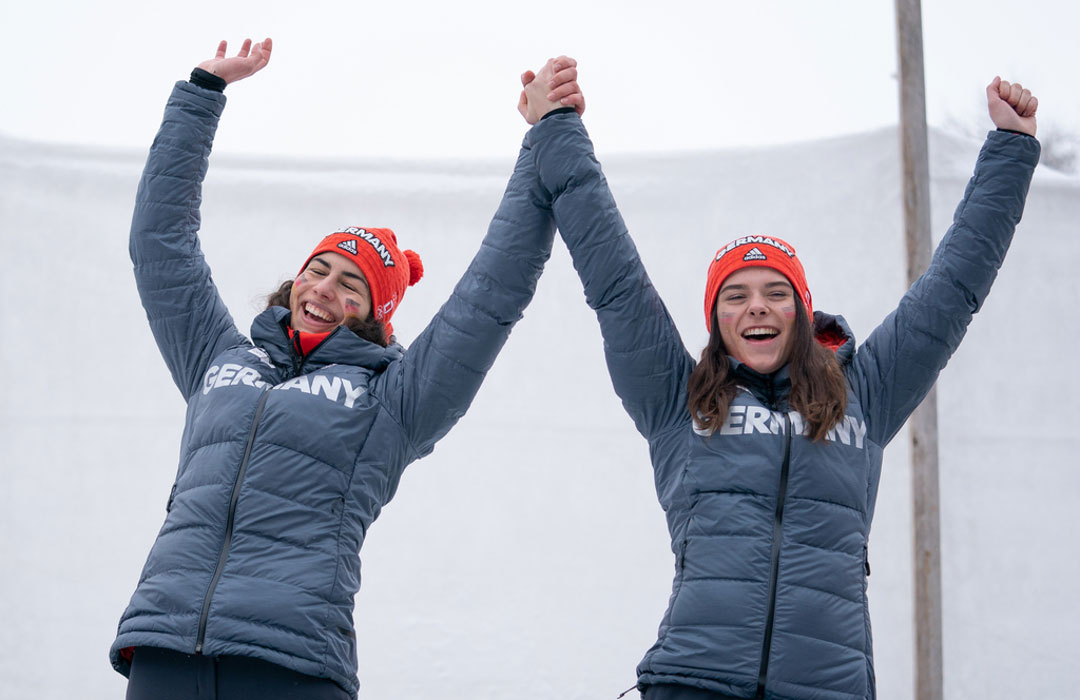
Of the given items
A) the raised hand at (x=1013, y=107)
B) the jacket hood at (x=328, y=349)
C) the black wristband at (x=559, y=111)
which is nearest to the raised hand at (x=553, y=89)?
the black wristband at (x=559, y=111)

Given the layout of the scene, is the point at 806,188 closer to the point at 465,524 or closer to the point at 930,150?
the point at 930,150

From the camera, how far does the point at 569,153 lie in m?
1.62

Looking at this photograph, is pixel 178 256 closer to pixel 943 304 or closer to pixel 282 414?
pixel 282 414

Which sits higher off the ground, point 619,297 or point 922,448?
point 619,297

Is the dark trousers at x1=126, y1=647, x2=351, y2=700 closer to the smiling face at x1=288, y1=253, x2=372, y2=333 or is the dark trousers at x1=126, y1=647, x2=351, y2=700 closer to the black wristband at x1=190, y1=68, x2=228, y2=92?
the smiling face at x1=288, y1=253, x2=372, y2=333

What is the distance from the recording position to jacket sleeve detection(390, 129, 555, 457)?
1.58 meters

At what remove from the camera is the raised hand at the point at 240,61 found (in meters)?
1.82

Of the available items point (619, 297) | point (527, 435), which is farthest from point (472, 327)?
point (527, 435)

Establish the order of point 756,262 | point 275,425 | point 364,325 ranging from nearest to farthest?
point 275,425 → point 756,262 → point 364,325

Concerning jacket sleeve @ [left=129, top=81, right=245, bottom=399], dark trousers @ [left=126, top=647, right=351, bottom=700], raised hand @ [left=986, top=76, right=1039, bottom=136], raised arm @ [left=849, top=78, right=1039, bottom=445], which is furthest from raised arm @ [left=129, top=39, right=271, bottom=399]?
raised hand @ [left=986, top=76, right=1039, bottom=136]

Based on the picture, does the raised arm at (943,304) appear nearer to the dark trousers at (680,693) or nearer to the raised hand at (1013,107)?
the raised hand at (1013,107)

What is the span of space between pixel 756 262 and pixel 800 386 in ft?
0.77

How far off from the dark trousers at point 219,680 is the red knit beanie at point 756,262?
2.68 ft

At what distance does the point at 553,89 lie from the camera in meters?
1.68
